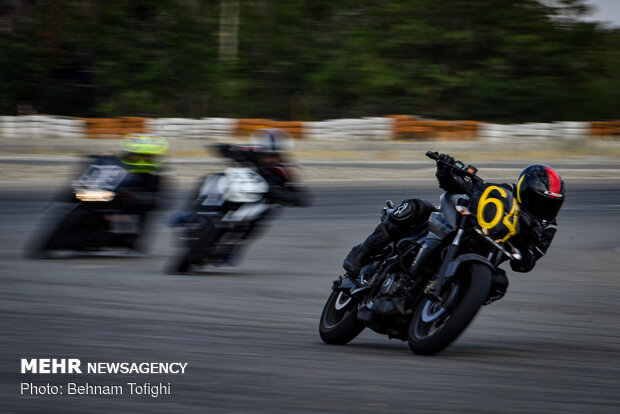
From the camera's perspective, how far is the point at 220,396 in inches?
171

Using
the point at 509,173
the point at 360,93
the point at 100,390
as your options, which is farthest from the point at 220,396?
the point at 360,93

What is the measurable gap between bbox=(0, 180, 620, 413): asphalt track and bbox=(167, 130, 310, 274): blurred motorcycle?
299 millimetres

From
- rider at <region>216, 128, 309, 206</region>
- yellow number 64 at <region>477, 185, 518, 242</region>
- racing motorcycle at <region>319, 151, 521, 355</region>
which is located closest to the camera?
racing motorcycle at <region>319, 151, 521, 355</region>

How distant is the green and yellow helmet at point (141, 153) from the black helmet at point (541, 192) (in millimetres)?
5770

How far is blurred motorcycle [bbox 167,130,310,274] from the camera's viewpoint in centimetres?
916

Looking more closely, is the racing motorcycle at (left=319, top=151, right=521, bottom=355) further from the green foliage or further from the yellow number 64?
the green foliage

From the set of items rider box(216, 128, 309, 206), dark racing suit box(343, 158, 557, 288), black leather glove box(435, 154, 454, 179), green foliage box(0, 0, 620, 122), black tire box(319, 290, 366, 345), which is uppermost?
black leather glove box(435, 154, 454, 179)

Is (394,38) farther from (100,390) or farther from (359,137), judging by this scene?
(100,390)

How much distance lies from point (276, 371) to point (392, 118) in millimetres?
18860

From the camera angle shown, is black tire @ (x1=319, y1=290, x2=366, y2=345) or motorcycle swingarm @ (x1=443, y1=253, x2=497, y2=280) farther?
black tire @ (x1=319, y1=290, x2=366, y2=345)

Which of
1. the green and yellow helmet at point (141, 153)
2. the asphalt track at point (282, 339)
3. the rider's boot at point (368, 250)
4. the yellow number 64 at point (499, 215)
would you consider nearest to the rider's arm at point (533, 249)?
the yellow number 64 at point (499, 215)

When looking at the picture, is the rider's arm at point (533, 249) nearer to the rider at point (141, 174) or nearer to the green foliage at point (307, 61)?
the rider at point (141, 174)

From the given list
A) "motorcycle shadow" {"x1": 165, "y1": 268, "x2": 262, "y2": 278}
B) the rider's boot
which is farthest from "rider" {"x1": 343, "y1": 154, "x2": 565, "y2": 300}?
"motorcycle shadow" {"x1": 165, "y1": 268, "x2": 262, "y2": 278}

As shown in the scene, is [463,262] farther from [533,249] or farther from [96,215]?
[96,215]
